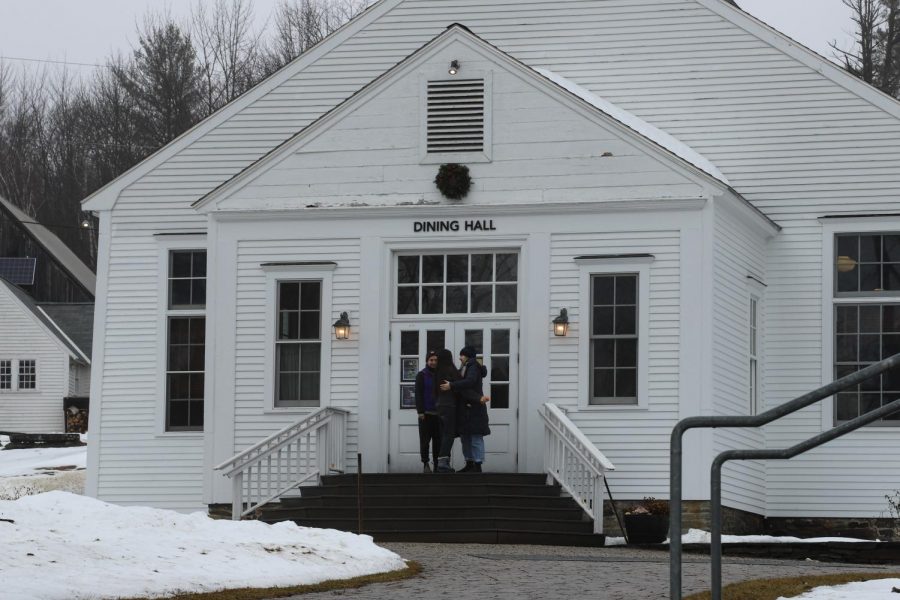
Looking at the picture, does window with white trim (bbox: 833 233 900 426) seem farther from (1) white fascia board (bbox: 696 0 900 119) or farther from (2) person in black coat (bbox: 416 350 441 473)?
(2) person in black coat (bbox: 416 350 441 473)

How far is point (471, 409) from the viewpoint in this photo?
2166 cm

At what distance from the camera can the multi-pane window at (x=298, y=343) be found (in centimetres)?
2314

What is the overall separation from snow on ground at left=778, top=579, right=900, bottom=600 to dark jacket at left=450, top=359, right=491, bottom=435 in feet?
30.4

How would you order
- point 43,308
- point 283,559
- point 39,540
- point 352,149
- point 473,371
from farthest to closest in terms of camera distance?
point 43,308
point 352,149
point 473,371
point 283,559
point 39,540

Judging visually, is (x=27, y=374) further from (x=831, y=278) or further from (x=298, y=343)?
(x=831, y=278)

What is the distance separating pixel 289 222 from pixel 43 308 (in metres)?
36.7

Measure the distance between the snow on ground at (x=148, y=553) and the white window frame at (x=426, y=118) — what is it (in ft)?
26.3

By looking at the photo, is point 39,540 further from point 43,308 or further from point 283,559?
point 43,308

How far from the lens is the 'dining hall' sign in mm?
22594

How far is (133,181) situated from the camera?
85.9 feet

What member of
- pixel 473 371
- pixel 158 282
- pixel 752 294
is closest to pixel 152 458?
pixel 158 282

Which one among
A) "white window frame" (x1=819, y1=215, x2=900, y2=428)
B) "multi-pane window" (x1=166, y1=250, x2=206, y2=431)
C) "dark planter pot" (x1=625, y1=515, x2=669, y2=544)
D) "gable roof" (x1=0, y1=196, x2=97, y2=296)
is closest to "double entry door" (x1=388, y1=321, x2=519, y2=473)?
"dark planter pot" (x1=625, y1=515, x2=669, y2=544)

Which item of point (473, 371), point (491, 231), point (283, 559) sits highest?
point (491, 231)

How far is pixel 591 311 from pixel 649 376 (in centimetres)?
115
